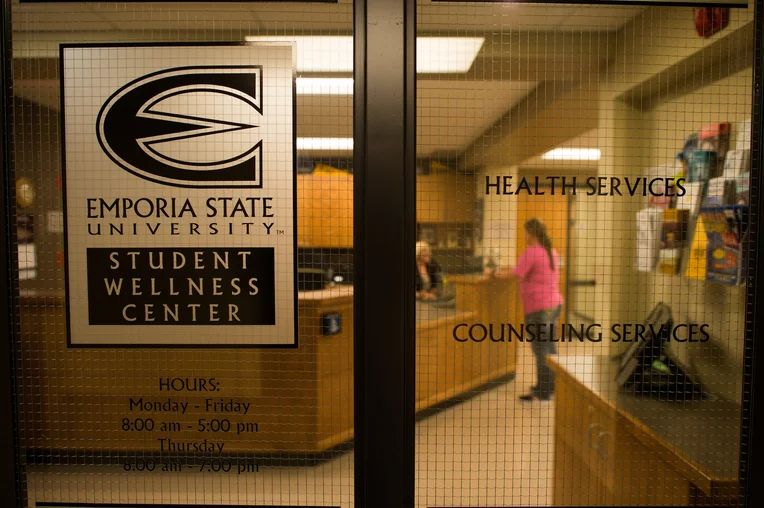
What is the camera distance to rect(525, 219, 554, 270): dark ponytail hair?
4.37 ft

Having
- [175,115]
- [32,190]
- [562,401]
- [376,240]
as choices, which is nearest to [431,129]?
[376,240]

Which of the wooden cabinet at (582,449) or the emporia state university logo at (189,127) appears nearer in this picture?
the emporia state university logo at (189,127)

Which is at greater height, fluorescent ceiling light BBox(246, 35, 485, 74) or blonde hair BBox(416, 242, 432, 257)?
fluorescent ceiling light BBox(246, 35, 485, 74)

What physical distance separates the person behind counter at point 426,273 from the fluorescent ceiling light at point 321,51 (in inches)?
22.1

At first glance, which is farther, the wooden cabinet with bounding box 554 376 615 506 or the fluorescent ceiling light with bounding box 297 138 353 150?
the wooden cabinet with bounding box 554 376 615 506

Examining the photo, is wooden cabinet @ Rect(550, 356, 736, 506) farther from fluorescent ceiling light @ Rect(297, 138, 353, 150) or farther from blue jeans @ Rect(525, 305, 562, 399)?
fluorescent ceiling light @ Rect(297, 138, 353, 150)

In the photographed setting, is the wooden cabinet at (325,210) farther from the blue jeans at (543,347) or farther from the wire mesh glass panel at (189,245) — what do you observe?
the blue jeans at (543,347)

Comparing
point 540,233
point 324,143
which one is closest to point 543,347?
point 540,233

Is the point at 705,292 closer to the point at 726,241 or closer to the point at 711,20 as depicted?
the point at 726,241

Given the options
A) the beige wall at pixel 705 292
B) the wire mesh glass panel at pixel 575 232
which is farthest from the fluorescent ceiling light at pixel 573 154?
the beige wall at pixel 705 292

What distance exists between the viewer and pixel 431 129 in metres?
1.32

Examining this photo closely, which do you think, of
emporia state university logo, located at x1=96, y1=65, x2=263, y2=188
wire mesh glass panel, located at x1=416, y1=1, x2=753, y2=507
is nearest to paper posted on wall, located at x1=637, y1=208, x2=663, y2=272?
wire mesh glass panel, located at x1=416, y1=1, x2=753, y2=507

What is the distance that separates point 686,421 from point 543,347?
1.67 ft

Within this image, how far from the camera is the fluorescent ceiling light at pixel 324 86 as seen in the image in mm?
1302
